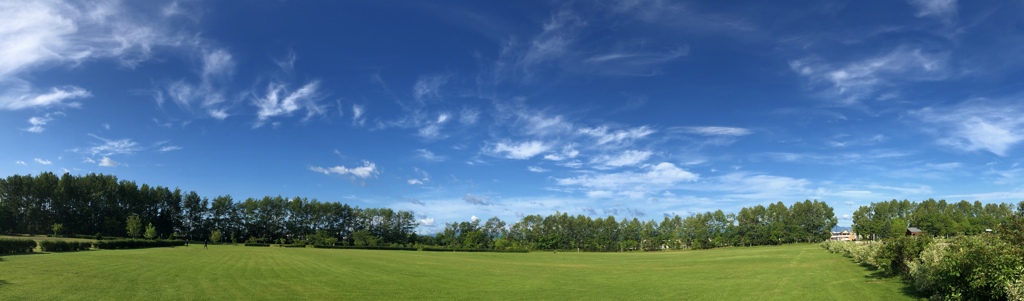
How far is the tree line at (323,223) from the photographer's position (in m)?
99.6

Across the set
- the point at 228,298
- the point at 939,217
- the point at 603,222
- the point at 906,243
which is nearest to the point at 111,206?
the point at 228,298

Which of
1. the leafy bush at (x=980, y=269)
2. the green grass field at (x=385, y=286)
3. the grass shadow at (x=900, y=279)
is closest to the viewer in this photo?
the leafy bush at (x=980, y=269)

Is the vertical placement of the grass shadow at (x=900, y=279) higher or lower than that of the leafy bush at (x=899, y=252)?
lower

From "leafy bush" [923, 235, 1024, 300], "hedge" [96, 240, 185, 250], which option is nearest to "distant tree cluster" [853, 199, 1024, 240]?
"leafy bush" [923, 235, 1024, 300]

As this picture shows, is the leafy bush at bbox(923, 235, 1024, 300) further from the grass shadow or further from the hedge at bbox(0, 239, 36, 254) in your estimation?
the hedge at bbox(0, 239, 36, 254)

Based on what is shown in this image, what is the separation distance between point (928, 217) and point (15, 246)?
195 meters

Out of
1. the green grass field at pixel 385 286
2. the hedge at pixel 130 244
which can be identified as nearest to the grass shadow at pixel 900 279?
the green grass field at pixel 385 286

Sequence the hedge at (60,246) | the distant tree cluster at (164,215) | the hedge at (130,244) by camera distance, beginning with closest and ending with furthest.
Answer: the hedge at (60,246), the hedge at (130,244), the distant tree cluster at (164,215)

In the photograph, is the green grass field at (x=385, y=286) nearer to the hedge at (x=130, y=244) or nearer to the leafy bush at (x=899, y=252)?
the leafy bush at (x=899, y=252)

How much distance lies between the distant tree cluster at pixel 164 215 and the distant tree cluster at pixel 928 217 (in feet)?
453

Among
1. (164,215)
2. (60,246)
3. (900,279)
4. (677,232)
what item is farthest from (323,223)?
(900,279)

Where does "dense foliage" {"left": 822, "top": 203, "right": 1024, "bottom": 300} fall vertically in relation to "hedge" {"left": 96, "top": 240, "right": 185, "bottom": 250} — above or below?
above

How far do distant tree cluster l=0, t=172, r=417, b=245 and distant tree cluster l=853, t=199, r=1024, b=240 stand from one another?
138 meters

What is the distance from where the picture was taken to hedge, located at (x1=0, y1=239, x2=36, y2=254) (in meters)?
44.1
